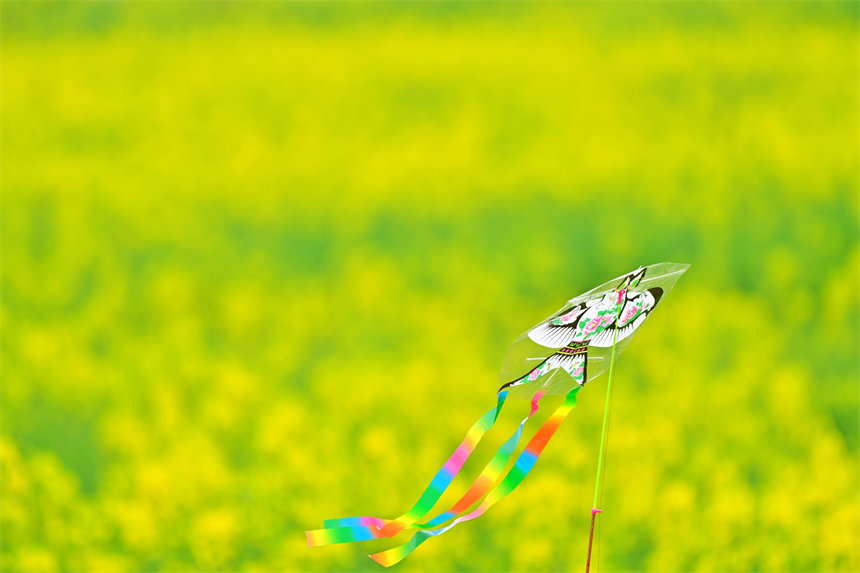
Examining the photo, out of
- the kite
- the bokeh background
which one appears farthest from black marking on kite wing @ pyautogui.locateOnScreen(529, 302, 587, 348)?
the bokeh background

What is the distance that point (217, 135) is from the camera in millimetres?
4641

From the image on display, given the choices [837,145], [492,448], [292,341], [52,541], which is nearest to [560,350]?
[492,448]

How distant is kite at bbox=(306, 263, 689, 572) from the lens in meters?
1.07

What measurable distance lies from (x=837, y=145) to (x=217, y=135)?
125 inches

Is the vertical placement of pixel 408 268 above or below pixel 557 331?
above

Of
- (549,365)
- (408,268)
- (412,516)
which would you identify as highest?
(408,268)

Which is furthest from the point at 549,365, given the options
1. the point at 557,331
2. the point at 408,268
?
the point at 408,268

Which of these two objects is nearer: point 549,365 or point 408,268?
point 549,365

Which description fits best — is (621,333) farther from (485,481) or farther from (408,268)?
(408,268)

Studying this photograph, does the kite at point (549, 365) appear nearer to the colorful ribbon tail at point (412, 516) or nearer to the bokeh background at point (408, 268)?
the colorful ribbon tail at point (412, 516)

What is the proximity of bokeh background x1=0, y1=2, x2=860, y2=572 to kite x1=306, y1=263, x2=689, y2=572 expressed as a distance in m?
1.36

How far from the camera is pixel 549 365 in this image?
111cm

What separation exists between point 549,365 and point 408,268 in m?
2.57

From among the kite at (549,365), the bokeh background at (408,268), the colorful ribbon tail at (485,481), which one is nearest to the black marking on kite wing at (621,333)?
the kite at (549,365)
